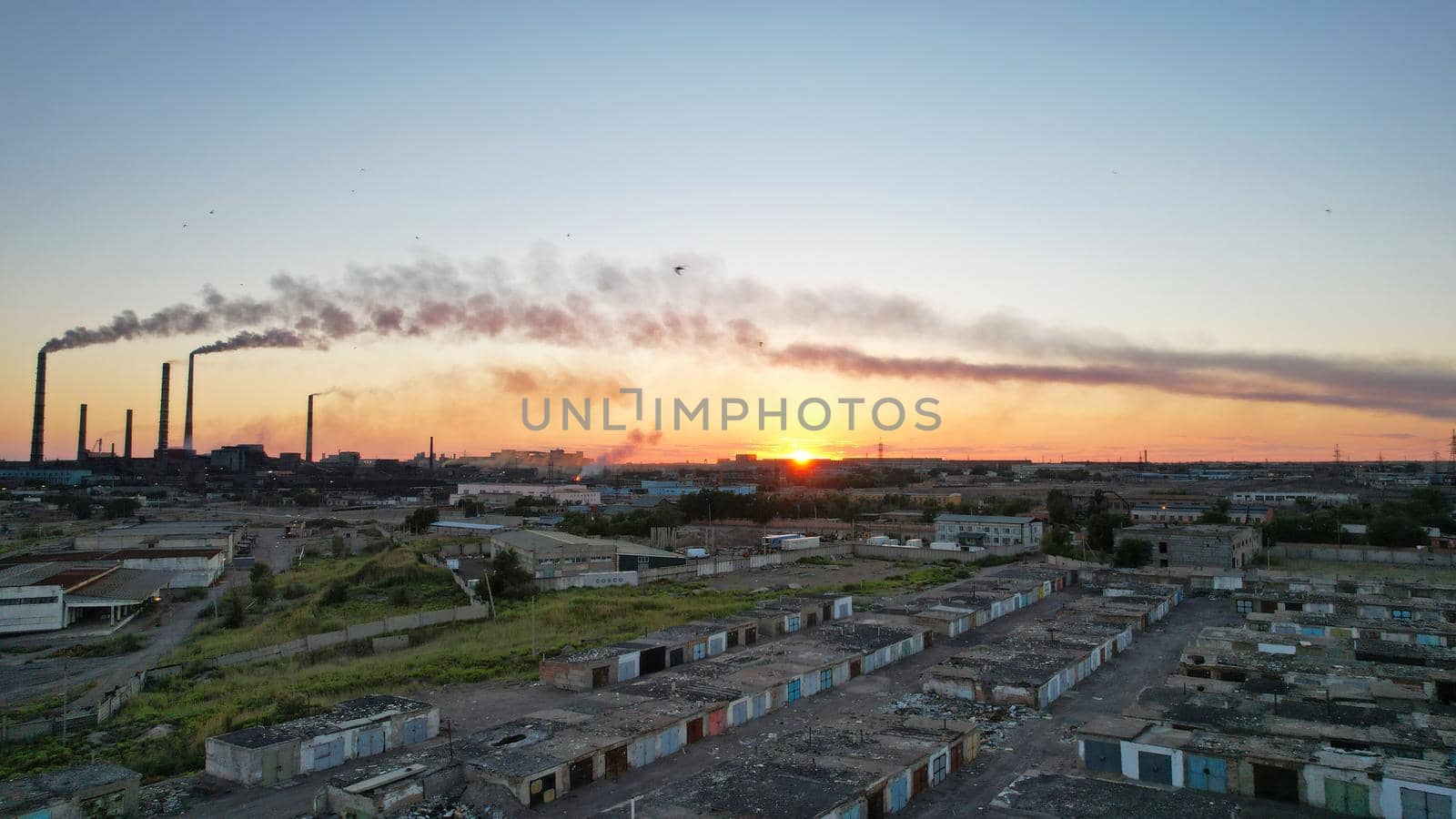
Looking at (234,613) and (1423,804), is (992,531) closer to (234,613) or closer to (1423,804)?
(234,613)

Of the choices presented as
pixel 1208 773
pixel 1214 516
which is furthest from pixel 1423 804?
pixel 1214 516

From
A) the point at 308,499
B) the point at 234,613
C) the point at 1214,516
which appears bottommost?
the point at 234,613

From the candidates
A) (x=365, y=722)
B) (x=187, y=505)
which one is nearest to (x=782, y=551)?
(x=365, y=722)

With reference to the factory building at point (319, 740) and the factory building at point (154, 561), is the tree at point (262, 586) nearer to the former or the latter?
the factory building at point (154, 561)

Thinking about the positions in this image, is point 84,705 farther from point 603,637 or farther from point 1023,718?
point 1023,718

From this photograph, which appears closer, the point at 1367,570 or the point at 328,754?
the point at 328,754

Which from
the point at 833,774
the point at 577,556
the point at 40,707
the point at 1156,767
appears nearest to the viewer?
the point at 833,774

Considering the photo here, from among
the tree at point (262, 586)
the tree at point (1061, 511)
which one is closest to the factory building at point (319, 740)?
the tree at point (262, 586)
